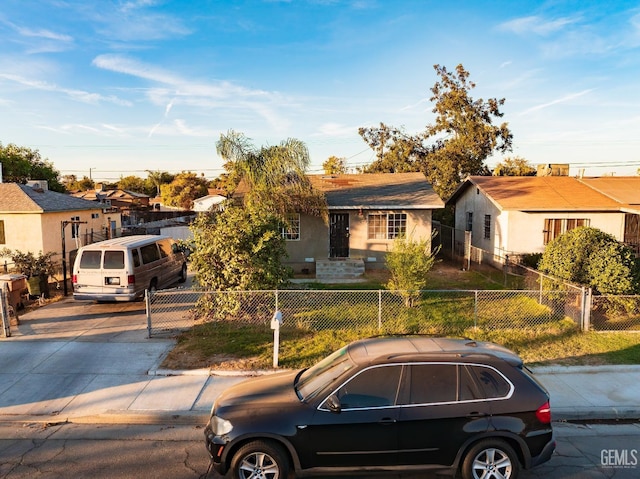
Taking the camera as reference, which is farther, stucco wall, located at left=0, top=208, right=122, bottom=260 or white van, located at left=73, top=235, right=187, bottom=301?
stucco wall, located at left=0, top=208, right=122, bottom=260

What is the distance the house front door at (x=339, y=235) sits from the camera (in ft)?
59.8

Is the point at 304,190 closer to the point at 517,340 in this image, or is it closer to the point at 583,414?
the point at 517,340

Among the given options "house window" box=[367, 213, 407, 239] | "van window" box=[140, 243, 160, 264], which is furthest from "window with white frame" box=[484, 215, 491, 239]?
"van window" box=[140, 243, 160, 264]

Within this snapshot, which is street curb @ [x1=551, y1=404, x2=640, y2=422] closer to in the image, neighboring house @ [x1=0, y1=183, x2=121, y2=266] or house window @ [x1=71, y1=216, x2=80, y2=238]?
neighboring house @ [x1=0, y1=183, x2=121, y2=266]

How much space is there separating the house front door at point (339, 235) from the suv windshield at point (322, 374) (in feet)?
41.7

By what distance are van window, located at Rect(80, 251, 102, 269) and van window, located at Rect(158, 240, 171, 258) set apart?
2180 millimetres

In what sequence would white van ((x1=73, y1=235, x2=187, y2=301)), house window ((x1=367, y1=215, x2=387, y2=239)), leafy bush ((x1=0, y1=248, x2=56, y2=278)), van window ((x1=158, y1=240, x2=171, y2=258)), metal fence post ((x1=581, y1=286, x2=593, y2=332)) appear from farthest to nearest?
house window ((x1=367, y1=215, x2=387, y2=239))
van window ((x1=158, y1=240, x2=171, y2=258))
leafy bush ((x1=0, y1=248, x2=56, y2=278))
white van ((x1=73, y1=235, x2=187, y2=301))
metal fence post ((x1=581, y1=286, x2=593, y2=332))

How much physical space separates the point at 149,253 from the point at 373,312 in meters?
6.76

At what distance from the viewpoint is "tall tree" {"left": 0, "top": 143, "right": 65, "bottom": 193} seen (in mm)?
35312

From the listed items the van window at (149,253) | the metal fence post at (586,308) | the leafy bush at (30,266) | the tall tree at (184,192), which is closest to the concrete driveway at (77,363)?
the van window at (149,253)

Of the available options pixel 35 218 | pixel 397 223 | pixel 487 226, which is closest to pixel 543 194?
pixel 487 226

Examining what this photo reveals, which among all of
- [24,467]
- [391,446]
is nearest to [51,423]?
[24,467]

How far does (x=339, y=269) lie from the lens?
1667cm

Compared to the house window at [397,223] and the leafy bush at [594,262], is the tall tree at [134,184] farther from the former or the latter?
the leafy bush at [594,262]
